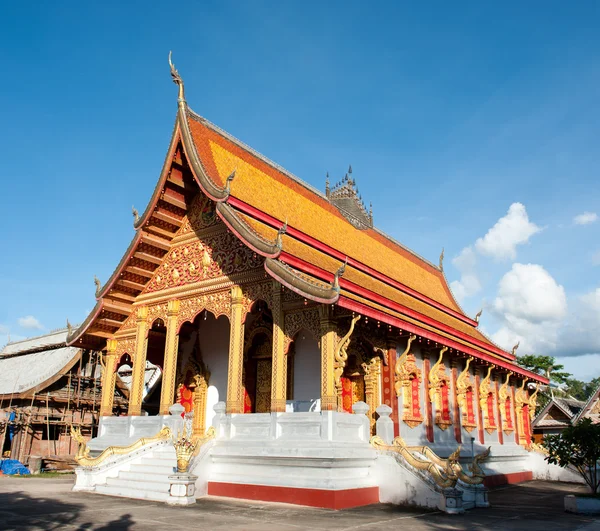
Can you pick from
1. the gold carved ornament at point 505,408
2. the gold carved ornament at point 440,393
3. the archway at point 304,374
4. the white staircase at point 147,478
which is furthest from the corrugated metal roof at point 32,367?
the gold carved ornament at point 505,408

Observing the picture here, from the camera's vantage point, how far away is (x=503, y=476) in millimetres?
16469

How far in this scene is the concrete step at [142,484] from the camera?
1028 centimetres

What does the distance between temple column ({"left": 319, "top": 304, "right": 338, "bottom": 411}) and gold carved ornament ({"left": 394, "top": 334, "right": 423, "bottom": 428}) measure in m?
2.64

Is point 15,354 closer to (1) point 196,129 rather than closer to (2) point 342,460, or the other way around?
(1) point 196,129

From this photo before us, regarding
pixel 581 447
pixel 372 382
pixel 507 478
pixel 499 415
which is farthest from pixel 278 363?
pixel 499 415

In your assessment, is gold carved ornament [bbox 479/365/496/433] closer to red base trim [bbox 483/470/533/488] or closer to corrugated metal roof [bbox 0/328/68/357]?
red base trim [bbox 483/470/533/488]

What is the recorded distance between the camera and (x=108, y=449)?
1165 centimetres

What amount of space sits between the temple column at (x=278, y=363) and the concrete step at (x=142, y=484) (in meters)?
2.36

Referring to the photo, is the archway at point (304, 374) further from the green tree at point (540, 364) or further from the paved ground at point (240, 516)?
the green tree at point (540, 364)

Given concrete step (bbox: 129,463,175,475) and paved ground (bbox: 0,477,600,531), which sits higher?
concrete step (bbox: 129,463,175,475)

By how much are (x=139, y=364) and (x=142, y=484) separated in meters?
3.82

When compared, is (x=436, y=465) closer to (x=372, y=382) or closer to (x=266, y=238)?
(x=372, y=382)

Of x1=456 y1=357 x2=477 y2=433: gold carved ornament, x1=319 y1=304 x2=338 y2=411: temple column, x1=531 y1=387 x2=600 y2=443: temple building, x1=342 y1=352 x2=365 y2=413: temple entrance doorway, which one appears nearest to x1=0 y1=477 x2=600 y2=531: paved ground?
x1=319 y1=304 x2=338 y2=411: temple column

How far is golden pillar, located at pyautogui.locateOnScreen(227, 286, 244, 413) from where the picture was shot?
37.2ft
